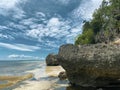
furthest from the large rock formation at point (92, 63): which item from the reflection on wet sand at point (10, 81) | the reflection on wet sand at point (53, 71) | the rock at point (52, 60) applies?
the rock at point (52, 60)

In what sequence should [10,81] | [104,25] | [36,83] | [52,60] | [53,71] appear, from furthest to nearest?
[104,25] < [52,60] < [53,71] < [10,81] < [36,83]

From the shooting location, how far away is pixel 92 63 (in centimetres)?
2280

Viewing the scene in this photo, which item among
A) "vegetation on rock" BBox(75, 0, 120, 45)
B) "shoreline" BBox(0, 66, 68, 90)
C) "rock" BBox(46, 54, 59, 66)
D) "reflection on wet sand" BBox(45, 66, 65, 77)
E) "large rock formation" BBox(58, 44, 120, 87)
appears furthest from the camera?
"vegetation on rock" BBox(75, 0, 120, 45)

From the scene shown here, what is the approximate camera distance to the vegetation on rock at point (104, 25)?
7575 cm

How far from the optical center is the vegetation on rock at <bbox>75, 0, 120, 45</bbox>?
7575cm

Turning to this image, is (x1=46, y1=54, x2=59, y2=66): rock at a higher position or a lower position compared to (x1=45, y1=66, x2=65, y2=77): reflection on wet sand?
higher

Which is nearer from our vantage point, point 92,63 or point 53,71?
point 92,63

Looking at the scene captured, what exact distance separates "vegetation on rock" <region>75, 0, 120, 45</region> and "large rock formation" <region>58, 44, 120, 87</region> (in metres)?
46.2

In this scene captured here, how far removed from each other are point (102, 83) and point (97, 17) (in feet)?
258

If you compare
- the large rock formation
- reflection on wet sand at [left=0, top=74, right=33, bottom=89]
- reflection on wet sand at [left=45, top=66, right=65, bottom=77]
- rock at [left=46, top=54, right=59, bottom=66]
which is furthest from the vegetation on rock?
the large rock formation

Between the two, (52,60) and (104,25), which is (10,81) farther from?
(104,25)

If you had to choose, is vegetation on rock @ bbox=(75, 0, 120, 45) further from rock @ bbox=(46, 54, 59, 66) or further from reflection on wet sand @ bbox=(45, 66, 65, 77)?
reflection on wet sand @ bbox=(45, 66, 65, 77)

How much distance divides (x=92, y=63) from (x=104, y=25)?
70956 millimetres

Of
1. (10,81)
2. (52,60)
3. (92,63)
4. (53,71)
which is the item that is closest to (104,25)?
(52,60)
